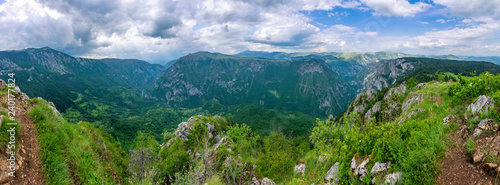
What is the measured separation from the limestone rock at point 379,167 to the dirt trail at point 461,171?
1.66 meters

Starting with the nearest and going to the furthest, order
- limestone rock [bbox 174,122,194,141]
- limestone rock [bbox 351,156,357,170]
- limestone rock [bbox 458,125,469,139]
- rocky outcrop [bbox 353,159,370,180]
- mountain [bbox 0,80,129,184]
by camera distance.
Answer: limestone rock [bbox 458,125,469,139] < mountain [bbox 0,80,129,184] < rocky outcrop [bbox 353,159,370,180] < limestone rock [bbox 351,156,357,170] < limestone rock [bbox 174,122,194,141]

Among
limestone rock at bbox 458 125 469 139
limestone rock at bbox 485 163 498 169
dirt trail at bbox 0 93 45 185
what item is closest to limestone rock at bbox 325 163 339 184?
limestone rock at bbox 485 163 498 169

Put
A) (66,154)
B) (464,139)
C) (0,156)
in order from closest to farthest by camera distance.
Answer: (464,139) < (0,156) < (66,154)

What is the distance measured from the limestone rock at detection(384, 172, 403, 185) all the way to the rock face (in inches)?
192

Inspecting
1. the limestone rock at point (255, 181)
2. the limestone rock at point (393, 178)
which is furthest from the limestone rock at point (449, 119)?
the limestone rock at point (255, 181)

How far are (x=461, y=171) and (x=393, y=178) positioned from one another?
1.98 m

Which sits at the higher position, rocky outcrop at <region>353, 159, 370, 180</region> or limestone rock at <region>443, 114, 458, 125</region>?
limestone rock at <region>443, 114, 458, 125</region>

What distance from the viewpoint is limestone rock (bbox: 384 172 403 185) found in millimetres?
7128

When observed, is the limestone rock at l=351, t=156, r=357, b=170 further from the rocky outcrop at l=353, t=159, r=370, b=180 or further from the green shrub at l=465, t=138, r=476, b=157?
the green shrub at l=465, t=138, r=476, b=157

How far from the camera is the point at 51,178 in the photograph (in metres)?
8.62

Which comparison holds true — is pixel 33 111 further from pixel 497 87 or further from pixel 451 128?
pixel 497 87

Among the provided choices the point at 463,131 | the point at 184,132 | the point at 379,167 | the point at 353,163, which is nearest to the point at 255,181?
the point at 353,163

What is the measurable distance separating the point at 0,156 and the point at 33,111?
4398 mm

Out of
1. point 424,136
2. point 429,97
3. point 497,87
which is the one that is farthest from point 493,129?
point 429,97
